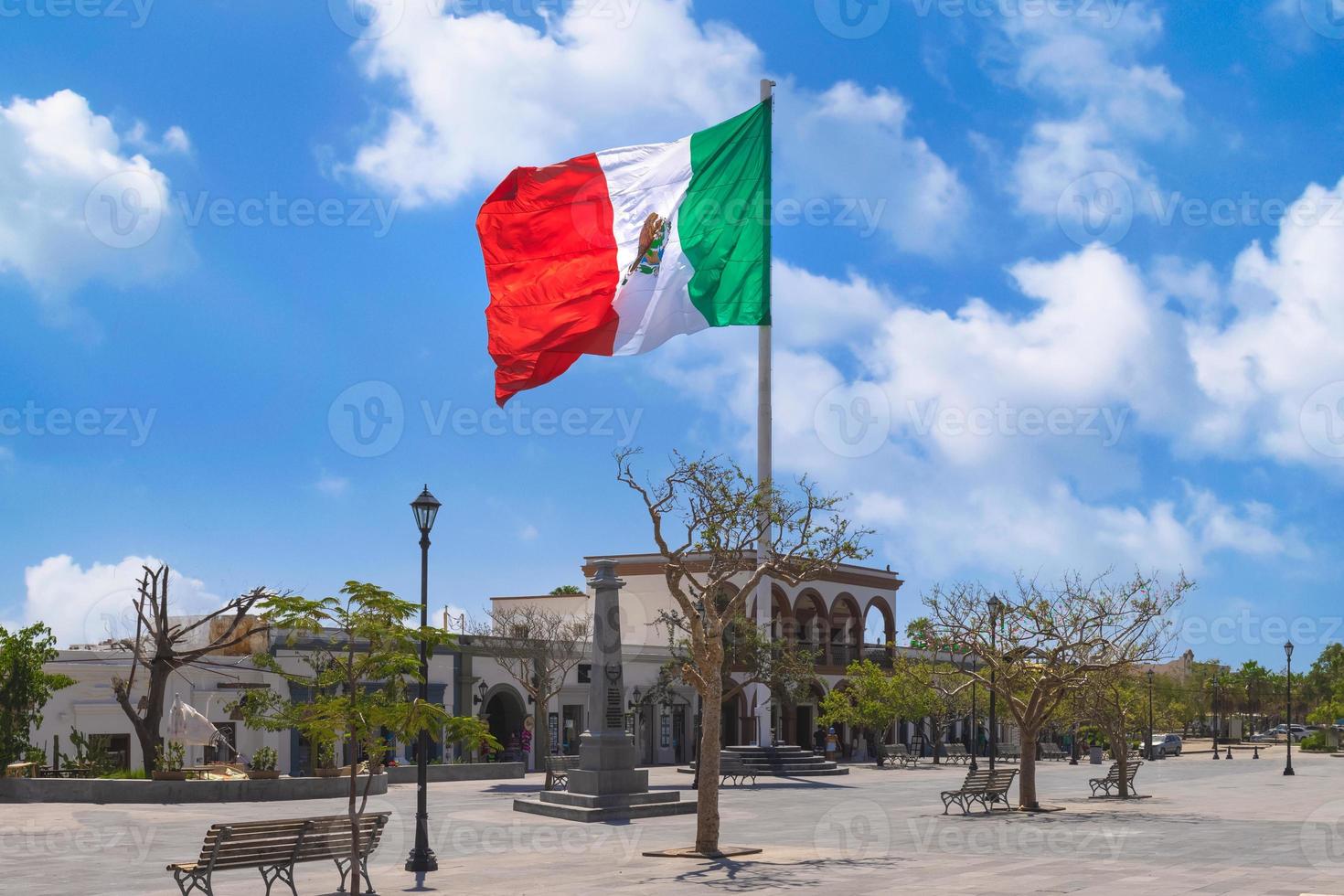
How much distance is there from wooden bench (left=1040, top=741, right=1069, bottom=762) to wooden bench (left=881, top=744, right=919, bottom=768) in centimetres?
789

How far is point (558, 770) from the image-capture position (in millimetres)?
40125

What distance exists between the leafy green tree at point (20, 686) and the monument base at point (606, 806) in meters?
13.4

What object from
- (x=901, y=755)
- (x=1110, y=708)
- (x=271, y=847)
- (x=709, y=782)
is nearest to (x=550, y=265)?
(x=709, y=782)

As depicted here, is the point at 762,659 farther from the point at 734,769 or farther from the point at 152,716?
the point at 152,716

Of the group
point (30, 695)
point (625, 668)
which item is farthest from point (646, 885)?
point (625, 668)

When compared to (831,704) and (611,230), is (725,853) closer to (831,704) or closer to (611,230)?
(611,230)

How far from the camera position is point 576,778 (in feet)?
95.2

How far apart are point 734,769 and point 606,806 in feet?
51.4

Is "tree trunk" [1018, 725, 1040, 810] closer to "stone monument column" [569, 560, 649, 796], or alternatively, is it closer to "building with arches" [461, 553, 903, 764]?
"stone monument column" [569, 560, 649, 796]

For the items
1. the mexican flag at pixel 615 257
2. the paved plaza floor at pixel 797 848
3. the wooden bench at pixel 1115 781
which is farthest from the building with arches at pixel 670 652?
the mexican flag at pixel 615 257

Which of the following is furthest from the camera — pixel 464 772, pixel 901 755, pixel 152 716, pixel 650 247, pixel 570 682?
pixel 901 755

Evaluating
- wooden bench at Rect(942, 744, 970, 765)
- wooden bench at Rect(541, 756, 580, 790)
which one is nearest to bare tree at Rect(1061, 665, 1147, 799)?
wooden bench at Rect(541, 756, 580, 790)

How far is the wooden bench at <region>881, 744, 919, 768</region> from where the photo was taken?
58.8 metres

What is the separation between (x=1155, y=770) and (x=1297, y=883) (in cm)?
4131
